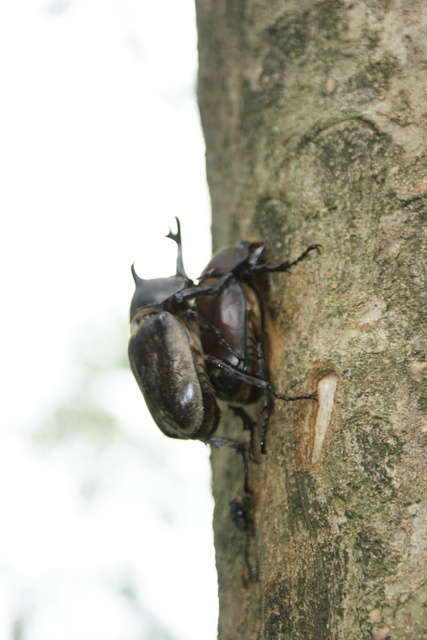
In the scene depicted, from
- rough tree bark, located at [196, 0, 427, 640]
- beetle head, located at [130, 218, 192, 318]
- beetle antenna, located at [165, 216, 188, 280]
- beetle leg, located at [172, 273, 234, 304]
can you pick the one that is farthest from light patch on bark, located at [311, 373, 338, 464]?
beetle antenna, located at [165, 216, 188, 280]

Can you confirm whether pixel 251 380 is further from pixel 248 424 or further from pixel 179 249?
pixel 179 249

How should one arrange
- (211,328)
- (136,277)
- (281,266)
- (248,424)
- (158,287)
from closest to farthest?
(281,266)
(248,424)
(211,328)
(158,287)
(136,277)

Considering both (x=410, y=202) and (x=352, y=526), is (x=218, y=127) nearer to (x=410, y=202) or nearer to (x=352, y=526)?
(x=410, y=202)

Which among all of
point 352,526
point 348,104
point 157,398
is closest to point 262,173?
point 348,104

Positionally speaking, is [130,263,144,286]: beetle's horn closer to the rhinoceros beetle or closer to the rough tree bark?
the rhinoceros beetle

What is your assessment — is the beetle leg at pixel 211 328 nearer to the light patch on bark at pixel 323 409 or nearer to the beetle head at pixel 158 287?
the beetle head at pixel 158 287

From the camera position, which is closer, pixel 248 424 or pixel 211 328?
pixel 248 424

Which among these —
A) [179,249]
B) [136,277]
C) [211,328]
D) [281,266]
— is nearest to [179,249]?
[179,249]
